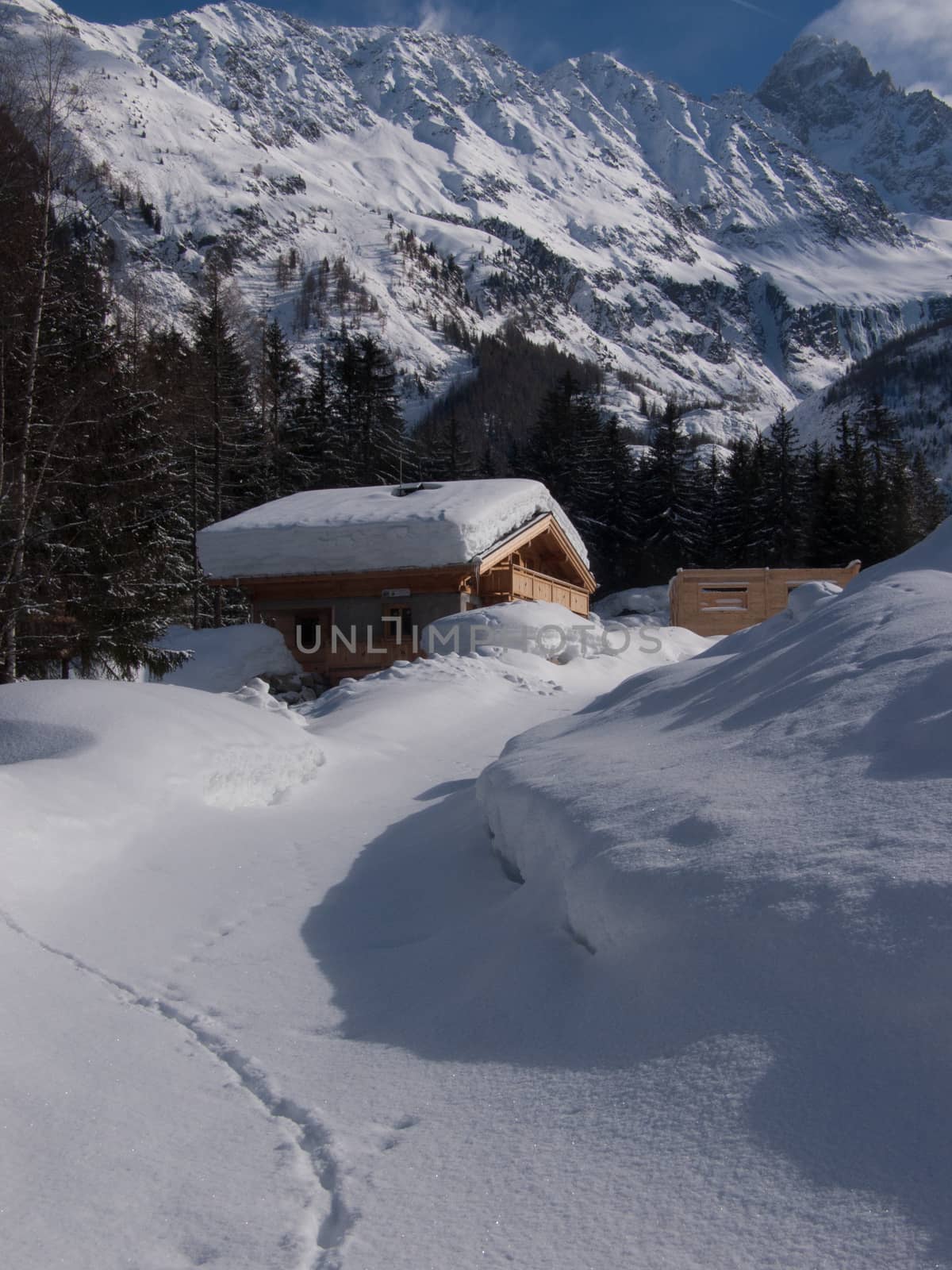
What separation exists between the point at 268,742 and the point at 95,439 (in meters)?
6.85

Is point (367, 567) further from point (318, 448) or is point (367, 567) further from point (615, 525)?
point (615, 525)

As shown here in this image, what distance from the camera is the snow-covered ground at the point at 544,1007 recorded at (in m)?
2.09

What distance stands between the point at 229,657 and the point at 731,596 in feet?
40.8

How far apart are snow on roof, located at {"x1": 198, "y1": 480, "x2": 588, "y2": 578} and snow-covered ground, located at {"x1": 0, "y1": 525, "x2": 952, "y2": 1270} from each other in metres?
13.1

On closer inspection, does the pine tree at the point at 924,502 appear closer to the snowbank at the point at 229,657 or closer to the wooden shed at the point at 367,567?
the wooden shed at the point at 367,567

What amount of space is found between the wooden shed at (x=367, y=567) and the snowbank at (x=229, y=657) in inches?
62.6

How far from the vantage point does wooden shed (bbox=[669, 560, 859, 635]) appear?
74.6 ft

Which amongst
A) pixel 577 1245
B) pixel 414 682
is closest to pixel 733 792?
pixel 577 1245

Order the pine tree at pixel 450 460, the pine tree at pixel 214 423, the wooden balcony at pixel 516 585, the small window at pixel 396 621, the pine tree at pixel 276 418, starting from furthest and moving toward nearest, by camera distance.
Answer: the pine tree at pixel 450 460
the pine tree at pixel 276 418
the pine tree at pixel 214 423
the wooden balcony at pixel 516 585
the small window at pixel 396 621

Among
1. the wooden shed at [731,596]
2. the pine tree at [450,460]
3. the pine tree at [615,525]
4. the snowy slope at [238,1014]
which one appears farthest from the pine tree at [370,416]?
the snowy slope at [238,1014]

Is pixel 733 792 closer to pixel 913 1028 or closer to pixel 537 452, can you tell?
pixel 913 1028

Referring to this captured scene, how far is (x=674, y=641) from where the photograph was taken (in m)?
19.7

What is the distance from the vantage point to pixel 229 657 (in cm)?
1722

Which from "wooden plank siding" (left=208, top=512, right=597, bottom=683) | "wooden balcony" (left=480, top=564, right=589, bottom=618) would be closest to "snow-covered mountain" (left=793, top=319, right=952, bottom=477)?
"wooden balcony" (left=480, top=564, right=589, bottom=618)
